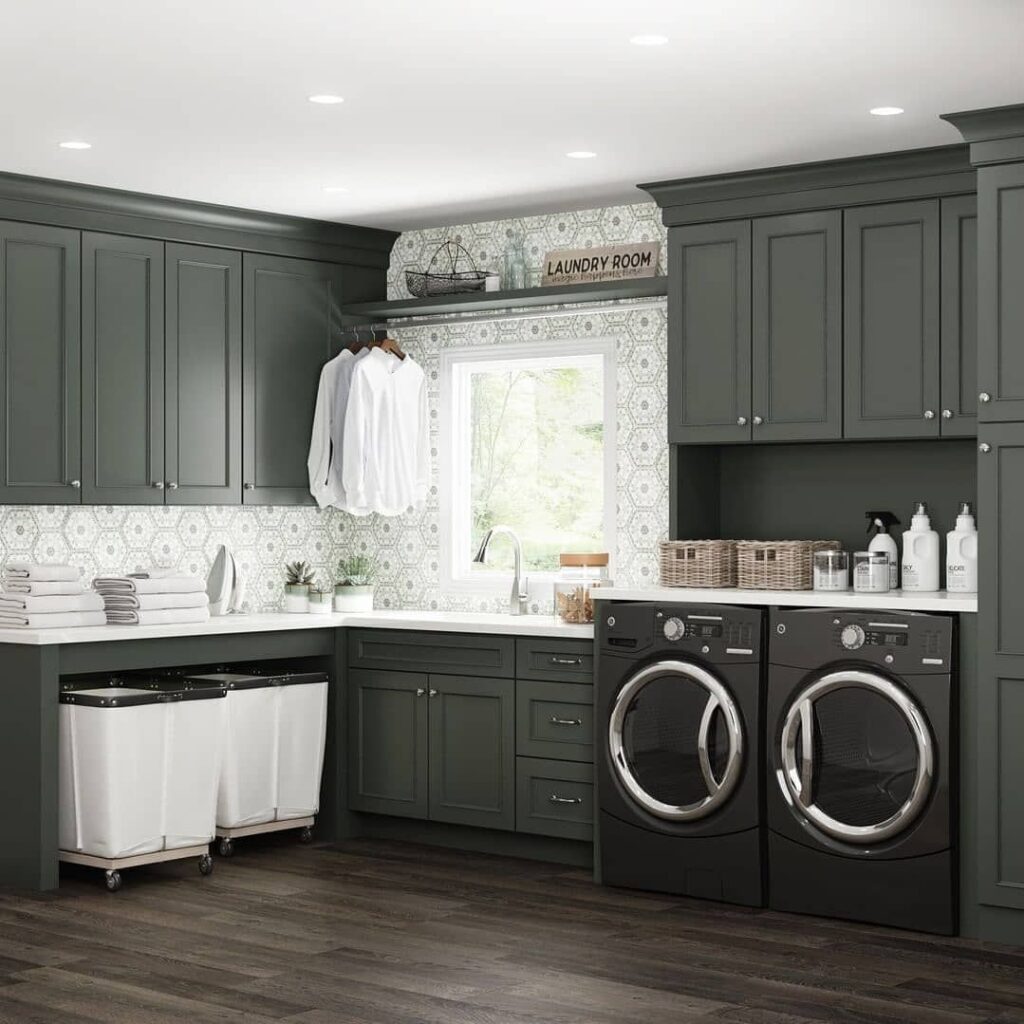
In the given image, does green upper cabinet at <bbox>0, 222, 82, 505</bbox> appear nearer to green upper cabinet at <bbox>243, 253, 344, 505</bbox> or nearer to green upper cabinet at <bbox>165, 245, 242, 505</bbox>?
green upper cabinet at <bbox>165, 245, 242, 505</bbox>

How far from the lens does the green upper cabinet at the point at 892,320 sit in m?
5.23

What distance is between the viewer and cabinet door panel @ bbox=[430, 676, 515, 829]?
5840mm

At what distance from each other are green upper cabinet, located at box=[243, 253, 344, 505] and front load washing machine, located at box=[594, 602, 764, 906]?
172 centimetres

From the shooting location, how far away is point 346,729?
6.31m

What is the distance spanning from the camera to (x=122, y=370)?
599cm

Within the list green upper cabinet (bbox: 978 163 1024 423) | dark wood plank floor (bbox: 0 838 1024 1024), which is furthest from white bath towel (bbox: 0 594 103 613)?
green upper cabinet (bbox: 978 163 1024 423)

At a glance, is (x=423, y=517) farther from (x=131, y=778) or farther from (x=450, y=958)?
(x=450, y=958)

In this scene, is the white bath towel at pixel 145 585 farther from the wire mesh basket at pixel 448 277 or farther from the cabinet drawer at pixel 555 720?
the wire mesh basket at pixel 448 277

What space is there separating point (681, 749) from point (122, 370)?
247 centimetres

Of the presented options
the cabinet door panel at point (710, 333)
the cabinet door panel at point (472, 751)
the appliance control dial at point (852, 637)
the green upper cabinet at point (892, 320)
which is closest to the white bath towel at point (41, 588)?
the cabinet door panel at point (472, 751)

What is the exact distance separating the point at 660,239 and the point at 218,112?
6.48 feet

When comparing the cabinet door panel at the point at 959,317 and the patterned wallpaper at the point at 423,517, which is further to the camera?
the patterned wallpaper at the point at 423,517

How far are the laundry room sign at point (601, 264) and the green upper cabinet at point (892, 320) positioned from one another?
96 centimetres

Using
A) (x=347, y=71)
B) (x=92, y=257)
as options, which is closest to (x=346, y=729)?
(x=92, y=257)
